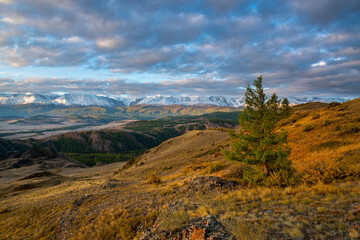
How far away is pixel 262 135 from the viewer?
1077cm

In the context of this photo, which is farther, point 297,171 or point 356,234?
point 297,171

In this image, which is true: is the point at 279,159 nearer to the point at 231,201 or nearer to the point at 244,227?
the point at 231,201

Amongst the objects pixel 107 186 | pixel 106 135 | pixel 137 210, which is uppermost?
pixel 137 210

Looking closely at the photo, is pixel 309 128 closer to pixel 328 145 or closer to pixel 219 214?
pixel 328 145

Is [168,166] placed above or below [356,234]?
below

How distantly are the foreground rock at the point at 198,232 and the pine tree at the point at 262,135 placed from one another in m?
→ 5.61

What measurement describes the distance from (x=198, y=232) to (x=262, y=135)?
7479mm

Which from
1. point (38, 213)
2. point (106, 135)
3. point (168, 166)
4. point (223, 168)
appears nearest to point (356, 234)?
point (223, 168)

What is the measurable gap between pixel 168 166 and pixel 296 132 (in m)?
20.7

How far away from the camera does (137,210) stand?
11000mm

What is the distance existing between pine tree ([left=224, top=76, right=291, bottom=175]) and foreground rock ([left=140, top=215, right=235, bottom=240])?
5.61 meters

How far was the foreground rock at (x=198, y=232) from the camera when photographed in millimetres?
5745

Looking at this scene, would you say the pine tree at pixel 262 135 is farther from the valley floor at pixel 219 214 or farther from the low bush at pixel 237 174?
the low bush at pixel 237 174

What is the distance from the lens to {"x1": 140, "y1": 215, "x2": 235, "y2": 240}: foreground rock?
5.75 m
